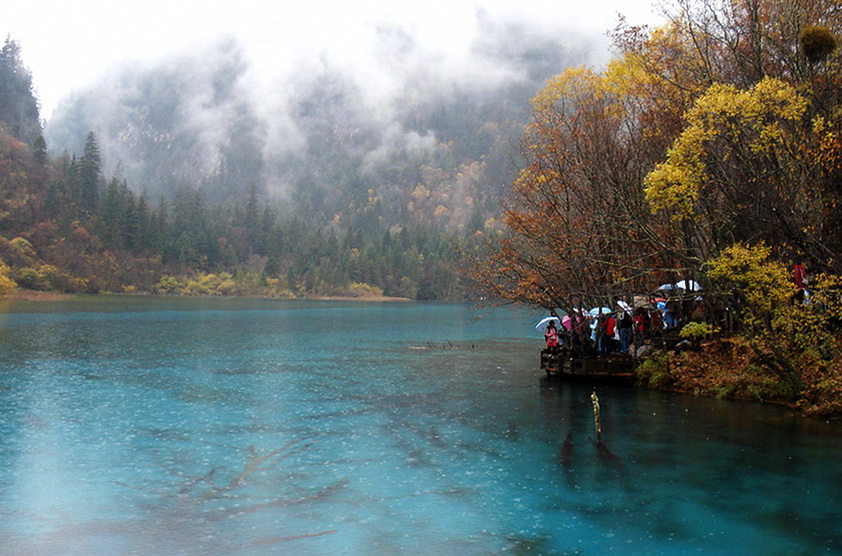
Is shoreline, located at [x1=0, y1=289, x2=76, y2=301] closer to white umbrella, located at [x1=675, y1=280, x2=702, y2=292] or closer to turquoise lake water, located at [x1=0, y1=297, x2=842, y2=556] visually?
turquoise lake water, located at [x1=0, y1=297, x2=842, y2=556]

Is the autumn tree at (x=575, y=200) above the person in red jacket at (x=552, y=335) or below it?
above

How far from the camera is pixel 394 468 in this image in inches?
833

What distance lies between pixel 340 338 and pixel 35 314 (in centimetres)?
3933

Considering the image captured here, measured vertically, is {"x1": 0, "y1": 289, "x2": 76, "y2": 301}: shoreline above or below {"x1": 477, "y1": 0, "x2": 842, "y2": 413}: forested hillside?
below

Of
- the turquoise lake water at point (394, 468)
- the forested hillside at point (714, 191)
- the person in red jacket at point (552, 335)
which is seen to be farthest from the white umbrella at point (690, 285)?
the person in red jacket at point (552, 335)

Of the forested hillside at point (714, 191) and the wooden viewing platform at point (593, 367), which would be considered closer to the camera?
the forested hillside at point (714, 191)

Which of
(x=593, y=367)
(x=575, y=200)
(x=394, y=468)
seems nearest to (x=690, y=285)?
(x=593, y=367)

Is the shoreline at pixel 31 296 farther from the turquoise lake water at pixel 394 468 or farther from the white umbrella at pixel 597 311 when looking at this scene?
the white umbrella at pixel 597 311

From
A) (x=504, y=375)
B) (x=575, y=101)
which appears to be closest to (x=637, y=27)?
(x=575, y=101)

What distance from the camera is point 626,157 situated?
3950cm

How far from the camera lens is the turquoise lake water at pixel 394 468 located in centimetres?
1569

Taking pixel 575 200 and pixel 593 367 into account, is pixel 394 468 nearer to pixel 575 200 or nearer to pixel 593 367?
pixel 593 367

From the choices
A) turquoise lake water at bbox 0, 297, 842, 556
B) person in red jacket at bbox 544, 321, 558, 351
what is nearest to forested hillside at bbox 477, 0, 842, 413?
person in red jacket at bbox 544, 321, 558, 351

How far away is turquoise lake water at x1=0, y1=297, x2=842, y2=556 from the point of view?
1569 cm
